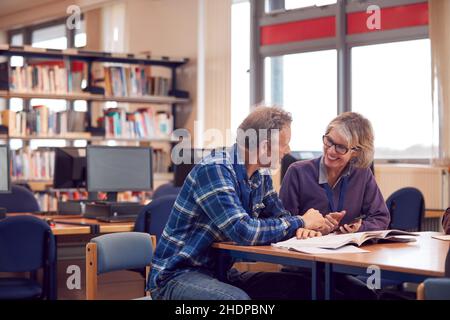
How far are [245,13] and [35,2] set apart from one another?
402cm

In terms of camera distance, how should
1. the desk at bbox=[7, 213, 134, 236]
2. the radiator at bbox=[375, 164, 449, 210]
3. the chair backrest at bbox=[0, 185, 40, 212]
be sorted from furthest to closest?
1. the radiator at bbox=[375, 164, 449, 210]
2. the chair backrest at bbox=[0, 185, 40, 212]
3. the desk at bbox=[7, 213, 134, 236]

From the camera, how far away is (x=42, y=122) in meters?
7.72

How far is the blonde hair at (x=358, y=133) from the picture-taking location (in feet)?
10.9

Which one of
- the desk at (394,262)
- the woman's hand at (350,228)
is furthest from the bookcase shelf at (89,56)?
the desk at (394,262)

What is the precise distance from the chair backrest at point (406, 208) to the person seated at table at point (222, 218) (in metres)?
2.40

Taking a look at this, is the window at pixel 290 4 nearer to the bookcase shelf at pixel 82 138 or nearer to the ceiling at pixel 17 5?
the bookcase shelf at pixel 82 138

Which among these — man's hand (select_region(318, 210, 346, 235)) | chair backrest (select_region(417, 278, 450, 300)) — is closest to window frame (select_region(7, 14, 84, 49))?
man's hand (select_region(318, 210, 346, 235))

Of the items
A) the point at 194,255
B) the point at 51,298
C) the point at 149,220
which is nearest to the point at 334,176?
the point at 194,255

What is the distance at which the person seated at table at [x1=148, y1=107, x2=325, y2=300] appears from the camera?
263cm

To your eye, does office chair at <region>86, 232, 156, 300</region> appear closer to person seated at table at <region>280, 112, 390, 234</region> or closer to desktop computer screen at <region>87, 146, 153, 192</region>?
person seated at table at <region>280, 112, 390, 234</region>

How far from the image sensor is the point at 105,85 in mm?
8148

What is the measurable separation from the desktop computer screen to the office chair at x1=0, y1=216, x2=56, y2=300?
2.89ft
